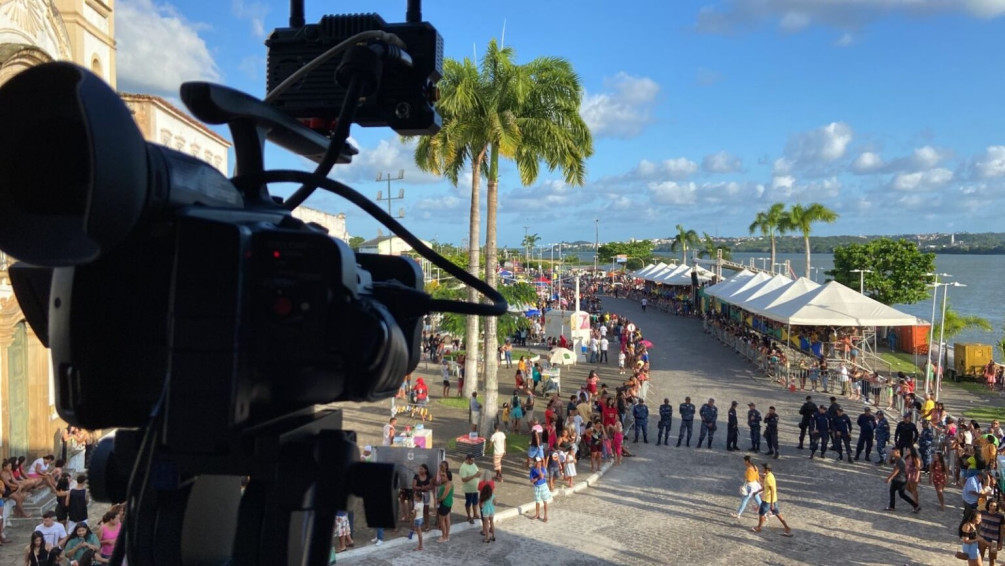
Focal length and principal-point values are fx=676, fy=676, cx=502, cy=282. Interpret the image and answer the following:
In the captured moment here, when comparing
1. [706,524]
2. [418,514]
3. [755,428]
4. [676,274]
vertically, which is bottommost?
[706,524]

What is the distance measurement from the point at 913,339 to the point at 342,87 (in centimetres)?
3856

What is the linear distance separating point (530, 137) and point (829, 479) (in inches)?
404

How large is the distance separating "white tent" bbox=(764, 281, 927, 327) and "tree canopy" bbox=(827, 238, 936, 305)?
24.1m

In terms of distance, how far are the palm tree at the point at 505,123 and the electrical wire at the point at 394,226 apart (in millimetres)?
14142

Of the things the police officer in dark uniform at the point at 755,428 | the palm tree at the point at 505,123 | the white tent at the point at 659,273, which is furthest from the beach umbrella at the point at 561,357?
the white tent at the point at 659,273

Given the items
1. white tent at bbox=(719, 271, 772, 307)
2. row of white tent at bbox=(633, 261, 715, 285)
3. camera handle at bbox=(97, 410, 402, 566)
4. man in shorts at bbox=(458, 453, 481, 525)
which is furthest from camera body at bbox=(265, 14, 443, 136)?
row of white tent at bbox=(633, 261, 715, 285)

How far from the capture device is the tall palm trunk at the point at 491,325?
53.9ft

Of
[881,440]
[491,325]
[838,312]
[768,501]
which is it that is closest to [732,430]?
[881,440]

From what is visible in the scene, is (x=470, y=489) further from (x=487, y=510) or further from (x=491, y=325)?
(x=491, y=325)

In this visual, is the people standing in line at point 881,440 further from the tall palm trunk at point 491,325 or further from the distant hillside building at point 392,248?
the distant hillside building at point 392,248

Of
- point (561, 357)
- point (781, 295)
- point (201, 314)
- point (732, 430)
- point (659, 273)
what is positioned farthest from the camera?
point (659, 273)

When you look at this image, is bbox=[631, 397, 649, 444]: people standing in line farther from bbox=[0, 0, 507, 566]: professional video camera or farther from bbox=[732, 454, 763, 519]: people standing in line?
bbox=[0, 0, 507, 566]: professional video camera

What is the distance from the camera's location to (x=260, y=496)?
1646 millimetres

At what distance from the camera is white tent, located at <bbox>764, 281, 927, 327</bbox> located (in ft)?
70.8
